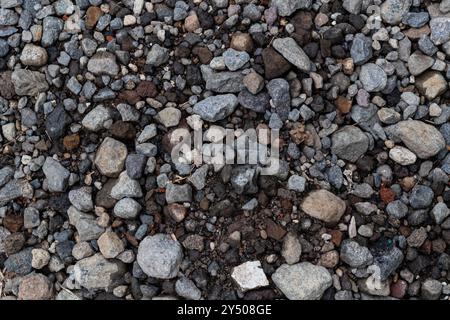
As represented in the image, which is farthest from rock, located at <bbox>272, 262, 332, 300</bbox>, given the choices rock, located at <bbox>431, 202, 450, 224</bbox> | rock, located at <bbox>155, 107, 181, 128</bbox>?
rock, located at <bbox>155, 107, 181, 128</bbox>

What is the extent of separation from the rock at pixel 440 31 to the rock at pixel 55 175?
203 centimetres

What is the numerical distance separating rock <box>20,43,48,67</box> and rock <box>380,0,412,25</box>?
1.84m

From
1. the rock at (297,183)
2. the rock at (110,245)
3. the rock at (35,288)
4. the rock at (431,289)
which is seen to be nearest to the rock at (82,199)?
the rock at (110,245)

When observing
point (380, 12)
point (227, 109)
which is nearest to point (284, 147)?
point (227, 109)

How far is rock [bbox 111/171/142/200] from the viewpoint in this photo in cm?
278

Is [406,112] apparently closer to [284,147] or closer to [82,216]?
[284,147]

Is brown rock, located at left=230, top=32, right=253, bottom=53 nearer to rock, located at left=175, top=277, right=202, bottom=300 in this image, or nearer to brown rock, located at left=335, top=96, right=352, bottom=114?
brown rock, located at left=335, top=96, right=352, bottom=114

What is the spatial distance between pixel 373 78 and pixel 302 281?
3.61 feet

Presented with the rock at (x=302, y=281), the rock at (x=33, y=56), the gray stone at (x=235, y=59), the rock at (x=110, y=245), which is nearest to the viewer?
the rock at (x=302, y=281)

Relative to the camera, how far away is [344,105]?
2.88 m

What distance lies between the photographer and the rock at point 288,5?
294 cm

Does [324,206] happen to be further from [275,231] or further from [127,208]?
[127,208]

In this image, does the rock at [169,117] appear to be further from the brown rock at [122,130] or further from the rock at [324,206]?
the rock at [324,206]

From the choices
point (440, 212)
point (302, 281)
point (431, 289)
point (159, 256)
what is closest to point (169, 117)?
point (159, 256)
